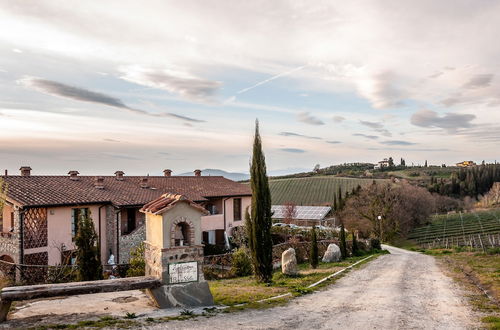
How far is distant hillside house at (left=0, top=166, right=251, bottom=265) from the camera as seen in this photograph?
62.1ft

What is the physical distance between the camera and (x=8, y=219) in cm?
2028

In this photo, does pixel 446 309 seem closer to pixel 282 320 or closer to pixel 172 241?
pixel 282 320

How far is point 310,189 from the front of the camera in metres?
85.9

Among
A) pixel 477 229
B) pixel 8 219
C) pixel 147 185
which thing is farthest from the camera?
pixel 477 229

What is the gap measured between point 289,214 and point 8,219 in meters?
35.2

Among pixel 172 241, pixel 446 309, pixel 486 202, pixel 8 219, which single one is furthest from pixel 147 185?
pixel 486 202

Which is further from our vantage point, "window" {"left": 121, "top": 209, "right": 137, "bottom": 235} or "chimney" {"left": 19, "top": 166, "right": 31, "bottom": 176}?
"window" {"left": 121, "top": 209, "right": 137, "bottom": 235}

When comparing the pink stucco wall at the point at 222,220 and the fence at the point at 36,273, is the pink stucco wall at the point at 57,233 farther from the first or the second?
the pink stucco wall at the point at 222,220

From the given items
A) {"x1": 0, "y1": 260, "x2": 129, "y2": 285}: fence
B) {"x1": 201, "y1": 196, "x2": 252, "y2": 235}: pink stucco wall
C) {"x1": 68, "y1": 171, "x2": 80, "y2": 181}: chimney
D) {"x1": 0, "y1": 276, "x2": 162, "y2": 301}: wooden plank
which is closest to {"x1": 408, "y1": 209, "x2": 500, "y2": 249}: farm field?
{"x1": 201, "y1": 196, "x2": 252, "y2": 235}: pink stucco wall

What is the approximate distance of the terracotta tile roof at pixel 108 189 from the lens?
20141 millimetres

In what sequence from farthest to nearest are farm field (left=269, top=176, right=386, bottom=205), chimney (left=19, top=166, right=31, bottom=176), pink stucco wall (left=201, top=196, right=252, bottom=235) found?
farm field (left=269, top=176, right=386, bottom=205) → pink stucco wall (left=201, top=196, right=252, bottom=235) → chimney (left=19, top=166, right=31, bottom=176)

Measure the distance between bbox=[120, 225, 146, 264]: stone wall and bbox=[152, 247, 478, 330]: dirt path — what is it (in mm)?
13546

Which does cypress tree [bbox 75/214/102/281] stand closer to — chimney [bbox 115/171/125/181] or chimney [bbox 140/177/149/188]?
chimney [bbox 140/177/149/188]

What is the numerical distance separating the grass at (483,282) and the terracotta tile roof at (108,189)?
17531mm
